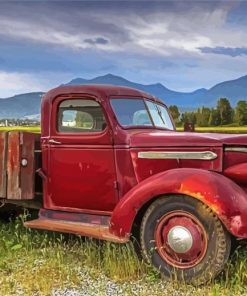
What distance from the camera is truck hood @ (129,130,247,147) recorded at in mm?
5133

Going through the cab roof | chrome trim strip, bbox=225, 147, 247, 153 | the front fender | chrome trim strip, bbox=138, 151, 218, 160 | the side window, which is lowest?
the front fender

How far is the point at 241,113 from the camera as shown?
25.5 m

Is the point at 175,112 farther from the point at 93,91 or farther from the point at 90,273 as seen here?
the point at 90,273

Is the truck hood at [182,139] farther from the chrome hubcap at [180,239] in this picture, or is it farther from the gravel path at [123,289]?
the gravel path at [123,289]

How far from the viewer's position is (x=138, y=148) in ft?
17.9

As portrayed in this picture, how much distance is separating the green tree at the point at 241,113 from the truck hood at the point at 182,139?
17.2m

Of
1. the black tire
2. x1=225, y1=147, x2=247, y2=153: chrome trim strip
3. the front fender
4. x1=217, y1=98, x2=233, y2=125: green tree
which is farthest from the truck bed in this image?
x1=217, y1=98, x2=233, y2=125: green tree

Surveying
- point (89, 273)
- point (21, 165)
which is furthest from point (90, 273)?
point (21, 165)

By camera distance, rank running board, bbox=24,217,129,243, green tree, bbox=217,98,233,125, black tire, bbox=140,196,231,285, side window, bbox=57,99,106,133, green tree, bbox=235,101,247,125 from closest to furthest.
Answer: black tire, bbox=140,196,231,285 < running board, bbox=24,217,129,243 < side window, bbox=57,99,106,133 < green tree, bbox=235,101,247,125 < green tree, bbox=217,98,233,125

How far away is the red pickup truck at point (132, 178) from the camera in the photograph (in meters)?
4.71

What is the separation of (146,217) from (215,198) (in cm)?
74

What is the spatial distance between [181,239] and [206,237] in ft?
0.75

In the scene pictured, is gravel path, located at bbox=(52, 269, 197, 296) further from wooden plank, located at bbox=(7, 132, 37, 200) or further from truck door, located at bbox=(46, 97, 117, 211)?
wooden plank, located at bbox=(7, 132, 37, 200)

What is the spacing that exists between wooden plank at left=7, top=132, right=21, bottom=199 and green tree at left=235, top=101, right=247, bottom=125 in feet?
56.4
